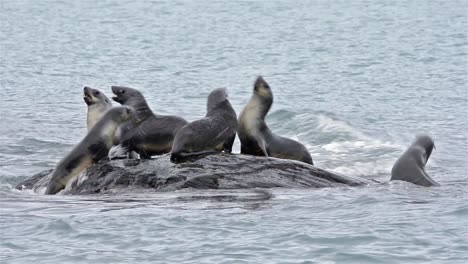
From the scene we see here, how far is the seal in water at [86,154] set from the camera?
11.0 meters

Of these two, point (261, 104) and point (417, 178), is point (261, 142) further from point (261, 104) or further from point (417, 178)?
point (417, 178)

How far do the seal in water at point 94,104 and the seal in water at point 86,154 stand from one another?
0.98 metres

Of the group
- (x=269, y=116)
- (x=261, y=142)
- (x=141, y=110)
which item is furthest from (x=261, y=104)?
(x=269, y=116)

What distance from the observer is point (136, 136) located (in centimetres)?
1127

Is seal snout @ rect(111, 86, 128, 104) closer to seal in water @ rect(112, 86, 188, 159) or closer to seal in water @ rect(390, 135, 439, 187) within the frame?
seal in water @ rect(112, 86, 188, 159)

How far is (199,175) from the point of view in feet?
34.8

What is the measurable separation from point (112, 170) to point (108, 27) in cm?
3303

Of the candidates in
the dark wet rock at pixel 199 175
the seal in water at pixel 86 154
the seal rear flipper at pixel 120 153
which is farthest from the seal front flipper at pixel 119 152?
the dark wet rock at pixel 199 175

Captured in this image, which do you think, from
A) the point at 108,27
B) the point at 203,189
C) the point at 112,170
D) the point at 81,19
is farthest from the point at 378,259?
the point at 81,19

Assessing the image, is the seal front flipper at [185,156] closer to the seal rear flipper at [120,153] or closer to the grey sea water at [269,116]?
the grey sea water at [269,116]

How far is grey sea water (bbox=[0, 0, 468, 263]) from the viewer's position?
8.91 m

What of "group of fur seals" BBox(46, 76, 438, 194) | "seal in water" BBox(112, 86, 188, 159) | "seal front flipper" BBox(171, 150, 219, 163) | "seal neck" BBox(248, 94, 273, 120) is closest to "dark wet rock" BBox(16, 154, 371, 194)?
"seal front flipper" BBox(171, 150, 219, 163)

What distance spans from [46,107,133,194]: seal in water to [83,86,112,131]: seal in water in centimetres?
98

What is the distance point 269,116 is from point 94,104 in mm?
8083
